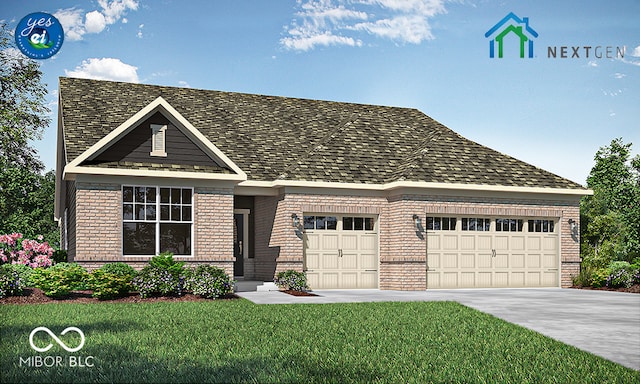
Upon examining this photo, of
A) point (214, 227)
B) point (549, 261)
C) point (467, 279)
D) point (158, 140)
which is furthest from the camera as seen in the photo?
point (549, 261)

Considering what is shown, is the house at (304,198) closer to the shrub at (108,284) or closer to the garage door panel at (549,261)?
the garage door panel at (549,261)

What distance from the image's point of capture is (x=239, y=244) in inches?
1024

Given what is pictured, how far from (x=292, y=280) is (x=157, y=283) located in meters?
4.95

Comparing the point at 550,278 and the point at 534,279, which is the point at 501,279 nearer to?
the point at 534,279

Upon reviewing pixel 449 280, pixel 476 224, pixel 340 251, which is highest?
pixel 476 224

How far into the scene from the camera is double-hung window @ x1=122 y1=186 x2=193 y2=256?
67.2 ft

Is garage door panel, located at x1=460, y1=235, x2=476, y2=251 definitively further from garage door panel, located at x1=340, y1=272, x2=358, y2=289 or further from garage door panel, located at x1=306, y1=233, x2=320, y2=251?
garage door panel, located at x1=306, y1=233, x2=320, y2=251

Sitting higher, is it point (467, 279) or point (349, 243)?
point (349, 243)

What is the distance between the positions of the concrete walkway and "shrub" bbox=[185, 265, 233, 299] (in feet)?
2.70

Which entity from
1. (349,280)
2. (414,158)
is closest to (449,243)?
(414,158)

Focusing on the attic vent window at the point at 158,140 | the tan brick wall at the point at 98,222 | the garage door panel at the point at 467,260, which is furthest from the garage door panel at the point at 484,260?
the tan brick wall at the point at 98,222

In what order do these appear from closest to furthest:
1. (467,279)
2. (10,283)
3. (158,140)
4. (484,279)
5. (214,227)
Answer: (10,283) < (158,140) < (214,227) < (467,279) < (484,279)

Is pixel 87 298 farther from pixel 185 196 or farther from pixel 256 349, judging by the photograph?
pixel 256 349

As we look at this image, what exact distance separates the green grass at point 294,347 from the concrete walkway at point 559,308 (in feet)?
2.17
